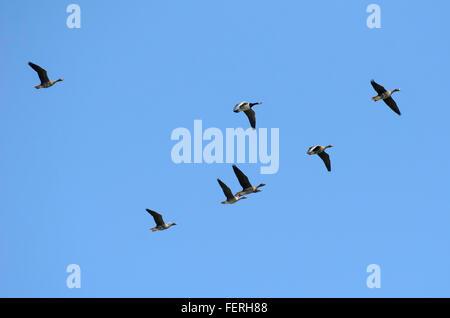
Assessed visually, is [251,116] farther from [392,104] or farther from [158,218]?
[392,104]

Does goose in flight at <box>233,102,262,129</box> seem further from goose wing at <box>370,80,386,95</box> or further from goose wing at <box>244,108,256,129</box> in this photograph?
goose wing at <box>370,80,386,95</box>

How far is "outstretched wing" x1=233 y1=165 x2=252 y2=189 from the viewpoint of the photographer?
2050 inches

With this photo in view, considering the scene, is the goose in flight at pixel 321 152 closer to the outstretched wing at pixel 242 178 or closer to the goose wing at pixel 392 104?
the outstretched wing at pixel 242 178

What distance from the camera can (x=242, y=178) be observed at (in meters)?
53.1

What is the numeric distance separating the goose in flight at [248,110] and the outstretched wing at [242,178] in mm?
4576

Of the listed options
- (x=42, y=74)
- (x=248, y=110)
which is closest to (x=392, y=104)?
(x=248, y=110)

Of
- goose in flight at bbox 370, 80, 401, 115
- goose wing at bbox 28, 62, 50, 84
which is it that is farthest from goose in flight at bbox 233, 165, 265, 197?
goose wing at bbox 28, 62, 50, 84

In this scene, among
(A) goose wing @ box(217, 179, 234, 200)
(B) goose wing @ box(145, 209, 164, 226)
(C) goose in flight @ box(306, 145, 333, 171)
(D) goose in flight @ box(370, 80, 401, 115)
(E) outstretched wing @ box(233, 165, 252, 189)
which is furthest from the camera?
(B) goose wing @ box(145, 209, 164, 226)

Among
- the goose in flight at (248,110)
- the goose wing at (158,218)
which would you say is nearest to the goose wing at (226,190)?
the goose wing at (158,218)

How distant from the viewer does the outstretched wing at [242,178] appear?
52.1 m

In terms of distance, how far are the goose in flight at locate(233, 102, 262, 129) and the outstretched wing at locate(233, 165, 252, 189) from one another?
4.58 meters
